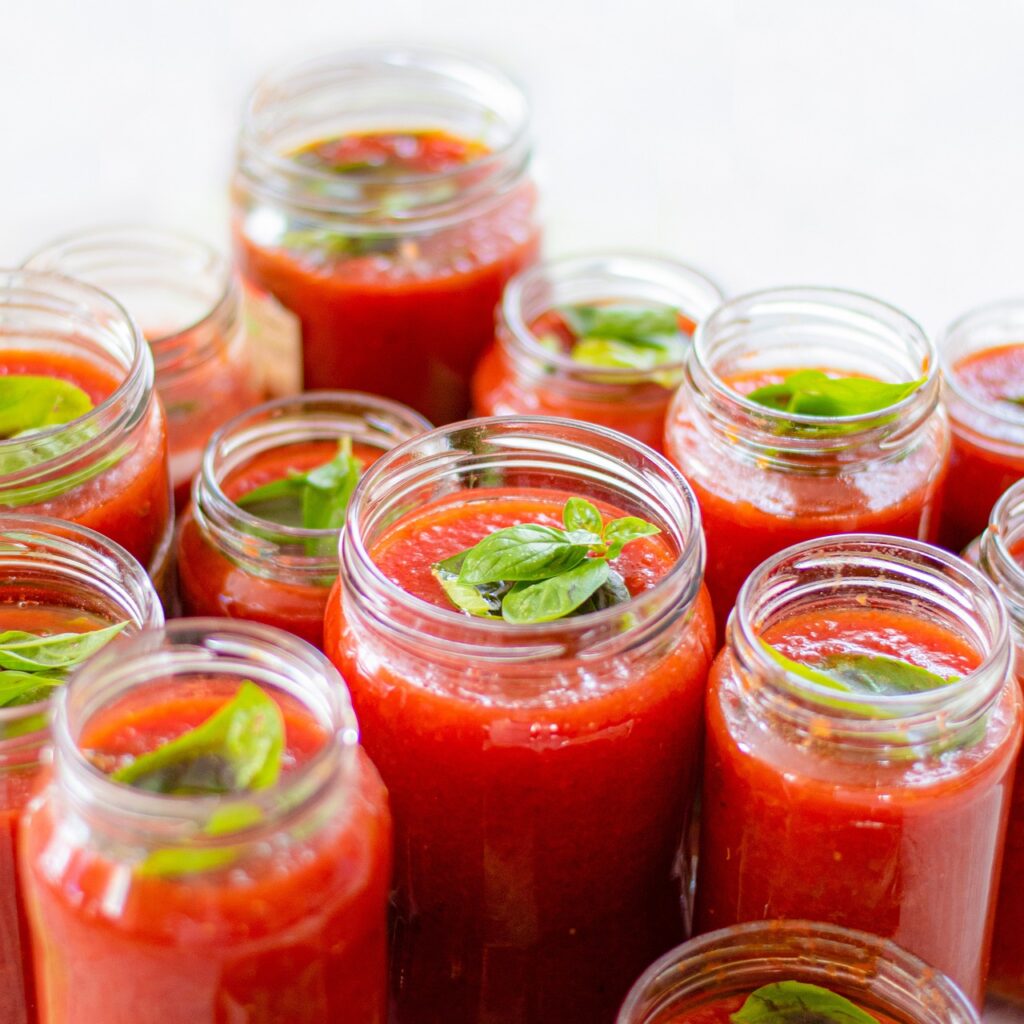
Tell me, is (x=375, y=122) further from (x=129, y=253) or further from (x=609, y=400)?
(x=609, y=400)

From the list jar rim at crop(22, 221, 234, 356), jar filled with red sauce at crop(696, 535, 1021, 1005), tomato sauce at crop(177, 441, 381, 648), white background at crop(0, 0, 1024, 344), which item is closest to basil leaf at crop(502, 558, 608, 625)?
jar filled with red sauce at crop(696, 535, 1021, 1005)

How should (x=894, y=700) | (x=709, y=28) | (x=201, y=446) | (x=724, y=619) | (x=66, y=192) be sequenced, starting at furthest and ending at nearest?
1. (x=709, y=28)
2. (x=66, y=192)
3. (x=201, y=446)
4. (x=724, y=619)
5. (x=894, y=700)

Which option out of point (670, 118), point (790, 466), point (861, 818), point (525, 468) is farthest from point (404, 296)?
point (670, 118)

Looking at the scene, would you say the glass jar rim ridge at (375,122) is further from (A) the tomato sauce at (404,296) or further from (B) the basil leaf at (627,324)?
(B) the basil leaf at (627,324)

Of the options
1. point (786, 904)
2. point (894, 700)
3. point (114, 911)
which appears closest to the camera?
point (114, 911)

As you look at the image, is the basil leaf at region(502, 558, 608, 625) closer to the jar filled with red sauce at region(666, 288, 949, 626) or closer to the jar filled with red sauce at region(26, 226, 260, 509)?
the jar filled with red sauce at region(666, 288, 949, 626)

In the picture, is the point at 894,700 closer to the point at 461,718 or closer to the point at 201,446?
the point at 461,718

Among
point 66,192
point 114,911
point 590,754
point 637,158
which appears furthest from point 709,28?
point 114,911
